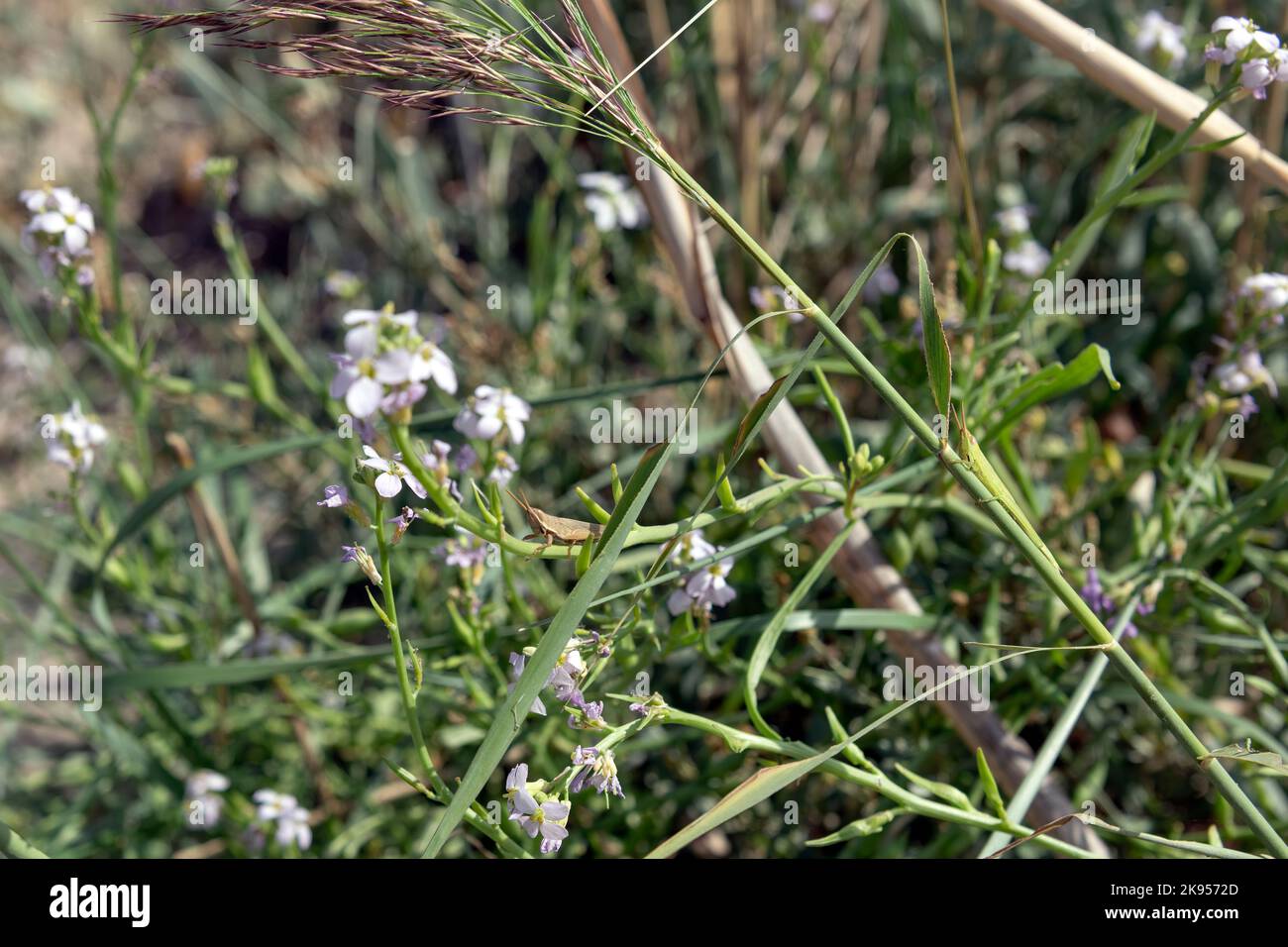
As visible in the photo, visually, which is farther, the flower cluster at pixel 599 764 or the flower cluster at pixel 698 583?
the flower cluster at pixel 698 583

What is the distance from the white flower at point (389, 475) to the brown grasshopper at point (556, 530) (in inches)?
3.4

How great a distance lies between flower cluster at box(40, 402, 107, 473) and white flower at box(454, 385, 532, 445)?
560 mm

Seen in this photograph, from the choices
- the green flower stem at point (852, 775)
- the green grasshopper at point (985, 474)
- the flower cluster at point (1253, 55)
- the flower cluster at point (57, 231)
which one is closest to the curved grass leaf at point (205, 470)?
the flower cluster at point (57, 231)

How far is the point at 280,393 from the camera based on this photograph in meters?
2.00

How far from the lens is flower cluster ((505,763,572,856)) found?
Answer: 0.82 m

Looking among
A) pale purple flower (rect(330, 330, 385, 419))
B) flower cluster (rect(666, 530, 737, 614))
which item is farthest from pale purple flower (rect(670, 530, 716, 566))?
pale purple flower (rect(330, 330, 385, 419))

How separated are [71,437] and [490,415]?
0.61 meters

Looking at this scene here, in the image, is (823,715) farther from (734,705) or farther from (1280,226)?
(1280,226)

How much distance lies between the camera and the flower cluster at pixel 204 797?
51.1 inches

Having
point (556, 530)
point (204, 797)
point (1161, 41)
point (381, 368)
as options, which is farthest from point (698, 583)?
point (1161, 41)

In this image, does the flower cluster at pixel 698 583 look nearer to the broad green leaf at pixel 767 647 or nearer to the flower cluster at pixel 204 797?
the broad green leaf at pixel 767 647

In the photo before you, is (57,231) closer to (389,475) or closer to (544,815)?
(389,475)

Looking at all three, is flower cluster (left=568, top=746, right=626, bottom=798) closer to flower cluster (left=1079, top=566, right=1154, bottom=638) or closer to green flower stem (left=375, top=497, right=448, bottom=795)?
green flower stem (left=375, top=497, right=448, bottom=795)
